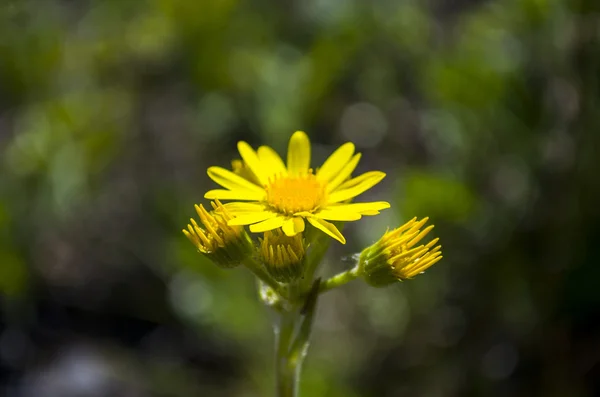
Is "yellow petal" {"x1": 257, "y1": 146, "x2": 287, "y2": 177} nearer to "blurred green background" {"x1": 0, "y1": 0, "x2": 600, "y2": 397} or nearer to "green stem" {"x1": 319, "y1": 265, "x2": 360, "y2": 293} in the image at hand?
"green stem" {"x1": 319, "y1": 265, "x2": 360, "y2": 293}

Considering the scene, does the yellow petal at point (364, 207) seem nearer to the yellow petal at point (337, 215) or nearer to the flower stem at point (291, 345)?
the yellow petal at point (337, 215)

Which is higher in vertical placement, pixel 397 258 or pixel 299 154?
pixel 299 154

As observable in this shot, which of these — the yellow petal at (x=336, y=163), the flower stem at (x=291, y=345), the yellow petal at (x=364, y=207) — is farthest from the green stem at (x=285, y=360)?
the yellow petal at (x=336, y=163)

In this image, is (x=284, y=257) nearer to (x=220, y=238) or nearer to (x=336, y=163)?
(x=220, y=238)

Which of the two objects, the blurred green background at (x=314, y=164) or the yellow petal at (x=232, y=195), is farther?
the blurred green background at (x=314, y=164)

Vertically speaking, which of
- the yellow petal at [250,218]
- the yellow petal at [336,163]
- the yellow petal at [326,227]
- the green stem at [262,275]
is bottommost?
the green stem at [262,275]

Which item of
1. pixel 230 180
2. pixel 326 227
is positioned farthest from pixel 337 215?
pixel 230 180
